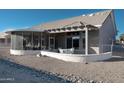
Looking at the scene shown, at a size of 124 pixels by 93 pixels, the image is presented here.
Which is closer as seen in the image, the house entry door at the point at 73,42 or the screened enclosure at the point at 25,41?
the house entry door at the point at 73,42

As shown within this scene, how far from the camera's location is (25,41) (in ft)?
75.4

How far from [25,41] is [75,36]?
235 inches

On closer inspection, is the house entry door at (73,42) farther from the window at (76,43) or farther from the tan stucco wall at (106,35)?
the tan stucco wall at (106,35)

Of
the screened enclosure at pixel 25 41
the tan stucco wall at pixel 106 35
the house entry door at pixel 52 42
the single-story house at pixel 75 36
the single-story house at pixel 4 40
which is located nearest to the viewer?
the single-story house at pixel 75 36

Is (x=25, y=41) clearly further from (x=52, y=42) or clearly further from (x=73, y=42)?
(x=73, y=42)

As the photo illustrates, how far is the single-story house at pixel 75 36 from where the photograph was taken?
20.2m

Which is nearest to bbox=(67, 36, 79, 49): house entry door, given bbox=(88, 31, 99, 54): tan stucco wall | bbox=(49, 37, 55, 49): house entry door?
bbox=(88, 31, 99, 54): tan stucco wall

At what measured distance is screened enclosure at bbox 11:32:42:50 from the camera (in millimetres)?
22750

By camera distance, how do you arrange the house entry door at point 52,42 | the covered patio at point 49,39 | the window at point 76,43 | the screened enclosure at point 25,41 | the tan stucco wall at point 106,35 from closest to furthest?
1. the tan stucco wall at point 106,35
2. the covered patio at point 49,39
3. the window at point 76,43
4. the screened enclosure at point 25,41
5. the house entry door at point 52,42

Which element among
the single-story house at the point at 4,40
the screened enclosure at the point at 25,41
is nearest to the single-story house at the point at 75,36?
the screened enclosure at the point at 25,41
